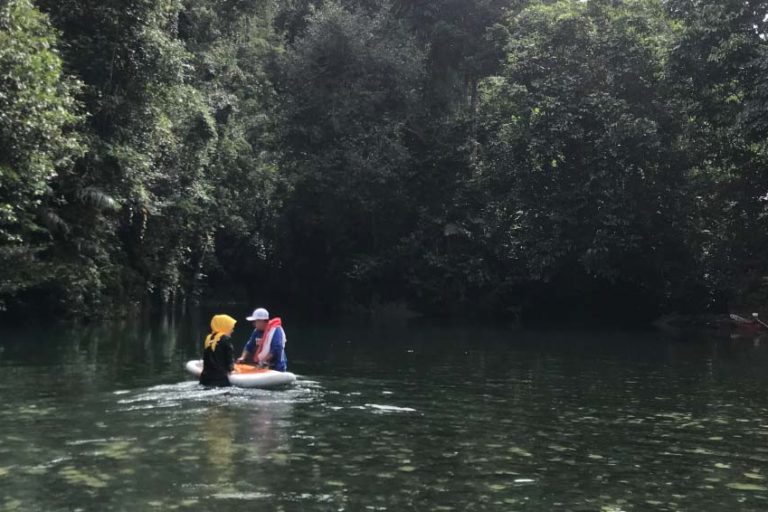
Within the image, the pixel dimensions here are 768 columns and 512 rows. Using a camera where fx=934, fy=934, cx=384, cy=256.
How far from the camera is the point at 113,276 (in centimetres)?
3541

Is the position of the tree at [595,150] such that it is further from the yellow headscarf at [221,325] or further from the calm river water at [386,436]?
the yellow headscarf at [221,325]

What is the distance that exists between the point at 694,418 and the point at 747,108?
17.9 metres

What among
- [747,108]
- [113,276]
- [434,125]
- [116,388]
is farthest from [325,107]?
[116,388]

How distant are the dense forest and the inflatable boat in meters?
10.2

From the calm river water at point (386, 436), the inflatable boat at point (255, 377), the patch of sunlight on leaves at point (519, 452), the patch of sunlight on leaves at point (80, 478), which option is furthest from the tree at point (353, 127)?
the patch of sunlight on leaves at point (80, 478)

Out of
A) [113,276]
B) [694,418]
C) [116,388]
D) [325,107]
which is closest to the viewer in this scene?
[694,418]

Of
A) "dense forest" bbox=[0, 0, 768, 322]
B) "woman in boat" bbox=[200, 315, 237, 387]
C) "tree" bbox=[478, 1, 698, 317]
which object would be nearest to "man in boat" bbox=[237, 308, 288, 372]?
"woman in boat" bbox=[200, 315, 237, 387]

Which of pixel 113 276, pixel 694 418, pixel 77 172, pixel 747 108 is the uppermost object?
pixel 747 108

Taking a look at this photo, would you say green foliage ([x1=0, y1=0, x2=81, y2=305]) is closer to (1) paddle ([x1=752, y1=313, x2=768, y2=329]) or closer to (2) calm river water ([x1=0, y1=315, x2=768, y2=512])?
(2) calm river water ([x1=0, y1=315, x2=768, y2=512])

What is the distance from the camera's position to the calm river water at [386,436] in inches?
344

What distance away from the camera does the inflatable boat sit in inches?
615

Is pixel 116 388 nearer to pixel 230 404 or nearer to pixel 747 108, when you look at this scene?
pixel 230 404

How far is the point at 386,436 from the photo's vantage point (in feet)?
39.1

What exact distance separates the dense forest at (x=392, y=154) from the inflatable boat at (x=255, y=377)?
10.2 m
